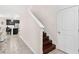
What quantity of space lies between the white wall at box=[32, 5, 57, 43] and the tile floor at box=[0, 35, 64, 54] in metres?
0.41

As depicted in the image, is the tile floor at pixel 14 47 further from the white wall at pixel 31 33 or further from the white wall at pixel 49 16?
the white wall at pixel 49 16

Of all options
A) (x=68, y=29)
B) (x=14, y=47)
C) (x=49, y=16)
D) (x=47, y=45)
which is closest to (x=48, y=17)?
(x=49, y=16)

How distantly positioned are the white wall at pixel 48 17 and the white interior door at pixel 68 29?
0.11 metres

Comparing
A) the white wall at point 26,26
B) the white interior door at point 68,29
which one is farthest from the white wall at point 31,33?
the white interior door at point 68,29

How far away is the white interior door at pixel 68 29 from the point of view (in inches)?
78.0

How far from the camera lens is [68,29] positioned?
6.55ft

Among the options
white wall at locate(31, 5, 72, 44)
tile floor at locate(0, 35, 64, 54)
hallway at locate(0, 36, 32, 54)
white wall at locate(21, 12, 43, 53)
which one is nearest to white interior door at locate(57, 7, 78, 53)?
white wall at locate(31, 5, 72, 44)

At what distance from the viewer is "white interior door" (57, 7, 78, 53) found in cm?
198

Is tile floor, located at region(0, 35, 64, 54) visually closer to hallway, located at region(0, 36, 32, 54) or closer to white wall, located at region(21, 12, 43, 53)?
hallway, located at region(0, 36, 32, 54)

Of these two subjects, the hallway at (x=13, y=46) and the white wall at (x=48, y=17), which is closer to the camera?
the hallway at (x=13, y=46)

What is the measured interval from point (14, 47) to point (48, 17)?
39.0 inches
